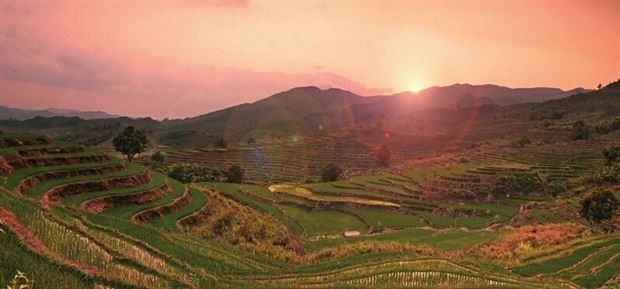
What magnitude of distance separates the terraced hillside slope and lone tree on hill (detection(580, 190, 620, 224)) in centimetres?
609

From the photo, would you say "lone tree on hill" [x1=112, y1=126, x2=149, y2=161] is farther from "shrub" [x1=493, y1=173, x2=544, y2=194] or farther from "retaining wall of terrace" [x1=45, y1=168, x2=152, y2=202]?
"shrub" [x1=493, y1=173, x2=544, y2=194]

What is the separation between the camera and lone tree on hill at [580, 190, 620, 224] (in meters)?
42.8

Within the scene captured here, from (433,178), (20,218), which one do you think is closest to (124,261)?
(20,218)

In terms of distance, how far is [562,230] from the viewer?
128 ft

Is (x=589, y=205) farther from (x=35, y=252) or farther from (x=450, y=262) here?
(x=35, y=252)

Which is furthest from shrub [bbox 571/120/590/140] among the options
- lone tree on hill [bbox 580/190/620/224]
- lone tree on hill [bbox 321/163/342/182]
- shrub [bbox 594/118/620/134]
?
lone tree on hill [bbox 580/190/620/224]

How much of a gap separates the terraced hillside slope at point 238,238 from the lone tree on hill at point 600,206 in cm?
609

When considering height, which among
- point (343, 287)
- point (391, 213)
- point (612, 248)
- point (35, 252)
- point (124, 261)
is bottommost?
point (391, 213)

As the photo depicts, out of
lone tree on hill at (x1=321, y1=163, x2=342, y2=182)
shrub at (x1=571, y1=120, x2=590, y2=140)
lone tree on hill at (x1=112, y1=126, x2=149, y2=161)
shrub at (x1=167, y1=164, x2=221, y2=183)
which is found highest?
shrub at (x1=571, y1=120, x2=590, y2=140)

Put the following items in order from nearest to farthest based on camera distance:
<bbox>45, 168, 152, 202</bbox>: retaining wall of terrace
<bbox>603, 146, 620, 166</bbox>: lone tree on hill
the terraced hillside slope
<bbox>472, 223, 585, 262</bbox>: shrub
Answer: the terraced hillside slope → <bbox>45, 168, 152, 202</bbox>: retaining wall of terrace → <bbox>472, 223, 585, 262</bbox>: shrub → <bbox>603, 146, 620, 166</bbox>: lone tree on hill

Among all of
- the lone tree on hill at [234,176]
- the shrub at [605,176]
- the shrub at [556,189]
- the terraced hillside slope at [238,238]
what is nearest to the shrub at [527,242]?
the terraced hillside slope at [238,238]

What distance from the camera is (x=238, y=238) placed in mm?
27828

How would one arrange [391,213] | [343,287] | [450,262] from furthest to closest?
[391,213], [450,262], [343,287]

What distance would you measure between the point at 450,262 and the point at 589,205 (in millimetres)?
33343
